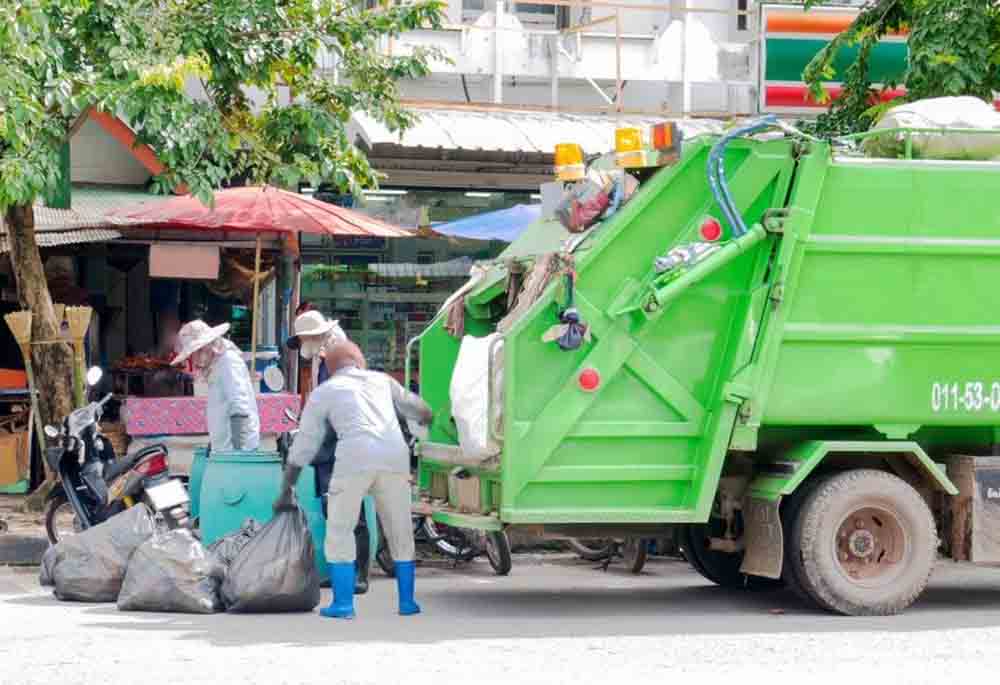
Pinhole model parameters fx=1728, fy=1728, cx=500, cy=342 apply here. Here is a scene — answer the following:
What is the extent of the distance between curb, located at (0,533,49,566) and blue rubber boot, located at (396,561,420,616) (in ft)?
12.0

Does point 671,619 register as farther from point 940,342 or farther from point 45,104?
point 45,104

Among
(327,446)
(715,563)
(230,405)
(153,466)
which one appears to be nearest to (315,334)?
(327,446)

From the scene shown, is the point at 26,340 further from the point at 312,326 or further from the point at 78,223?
the point at 312,326

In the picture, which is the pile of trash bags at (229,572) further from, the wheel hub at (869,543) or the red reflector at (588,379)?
the wheel hub at (869,543)

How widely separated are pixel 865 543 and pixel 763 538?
23.4 inches

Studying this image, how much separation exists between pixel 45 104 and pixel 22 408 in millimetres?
3938

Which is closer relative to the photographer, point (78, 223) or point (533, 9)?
point (78, 223)

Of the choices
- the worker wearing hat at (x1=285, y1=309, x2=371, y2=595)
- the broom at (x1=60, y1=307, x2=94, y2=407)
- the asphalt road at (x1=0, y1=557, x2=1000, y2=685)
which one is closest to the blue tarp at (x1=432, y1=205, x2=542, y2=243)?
the broom at (x1=60, y1=307, x2=94, y2=407)

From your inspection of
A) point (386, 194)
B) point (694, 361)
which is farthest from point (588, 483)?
point (386, 194)

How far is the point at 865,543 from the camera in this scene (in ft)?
32.8

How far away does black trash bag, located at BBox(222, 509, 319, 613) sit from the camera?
31.8ft

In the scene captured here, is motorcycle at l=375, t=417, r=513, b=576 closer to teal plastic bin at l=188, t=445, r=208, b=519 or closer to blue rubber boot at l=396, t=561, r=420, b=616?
teal plastic bin at l=188, t=445, r=208, b=519

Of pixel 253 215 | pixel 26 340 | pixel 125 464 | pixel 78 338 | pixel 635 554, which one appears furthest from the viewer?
pixel 253 215

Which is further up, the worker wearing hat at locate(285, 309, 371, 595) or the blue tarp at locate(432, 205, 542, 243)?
the blue tarp at locate(432, 205, 542, 243)
